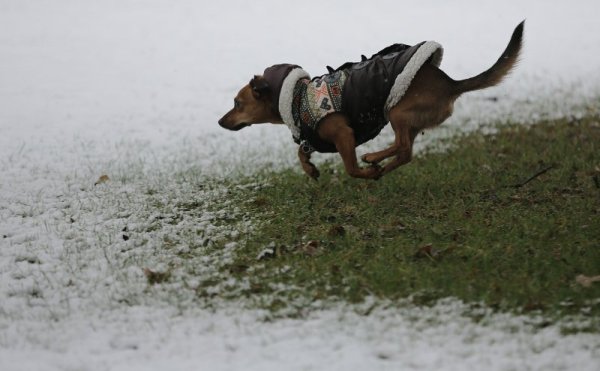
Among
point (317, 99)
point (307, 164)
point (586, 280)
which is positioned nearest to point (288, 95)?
point (317, 99)

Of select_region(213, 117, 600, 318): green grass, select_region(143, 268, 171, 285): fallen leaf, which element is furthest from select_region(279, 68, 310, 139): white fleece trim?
select_region(143, 268, 171, 285): fallen leaf

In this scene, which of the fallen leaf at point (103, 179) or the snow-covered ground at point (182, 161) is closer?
the snow-covered ground at point (182, 161)

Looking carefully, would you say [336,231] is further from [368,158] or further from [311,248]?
[368,158]

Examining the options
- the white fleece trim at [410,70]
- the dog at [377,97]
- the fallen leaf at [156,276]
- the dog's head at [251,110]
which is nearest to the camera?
the fallen leaf at [156,276]

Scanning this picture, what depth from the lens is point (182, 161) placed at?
7957 millimetres

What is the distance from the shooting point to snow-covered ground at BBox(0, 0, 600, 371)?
12.1 feet

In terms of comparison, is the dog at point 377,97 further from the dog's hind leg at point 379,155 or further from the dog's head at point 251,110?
the dog's head at point 251,110

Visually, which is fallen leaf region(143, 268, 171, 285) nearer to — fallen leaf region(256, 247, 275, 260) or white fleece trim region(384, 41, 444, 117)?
fallen leaf region(256, 247, 275, 260)

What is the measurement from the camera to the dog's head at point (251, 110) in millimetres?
6118

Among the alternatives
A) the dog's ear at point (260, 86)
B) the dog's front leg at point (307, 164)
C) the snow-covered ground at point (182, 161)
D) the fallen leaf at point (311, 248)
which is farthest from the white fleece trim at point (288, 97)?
the fallen leaf at point (311, 248)

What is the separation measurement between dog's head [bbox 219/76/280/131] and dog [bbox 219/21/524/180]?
0.20 m

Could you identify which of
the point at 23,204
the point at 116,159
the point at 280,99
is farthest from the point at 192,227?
the point at 116,159

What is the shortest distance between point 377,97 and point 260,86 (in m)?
1.04

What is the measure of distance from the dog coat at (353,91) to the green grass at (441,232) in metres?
0.69
